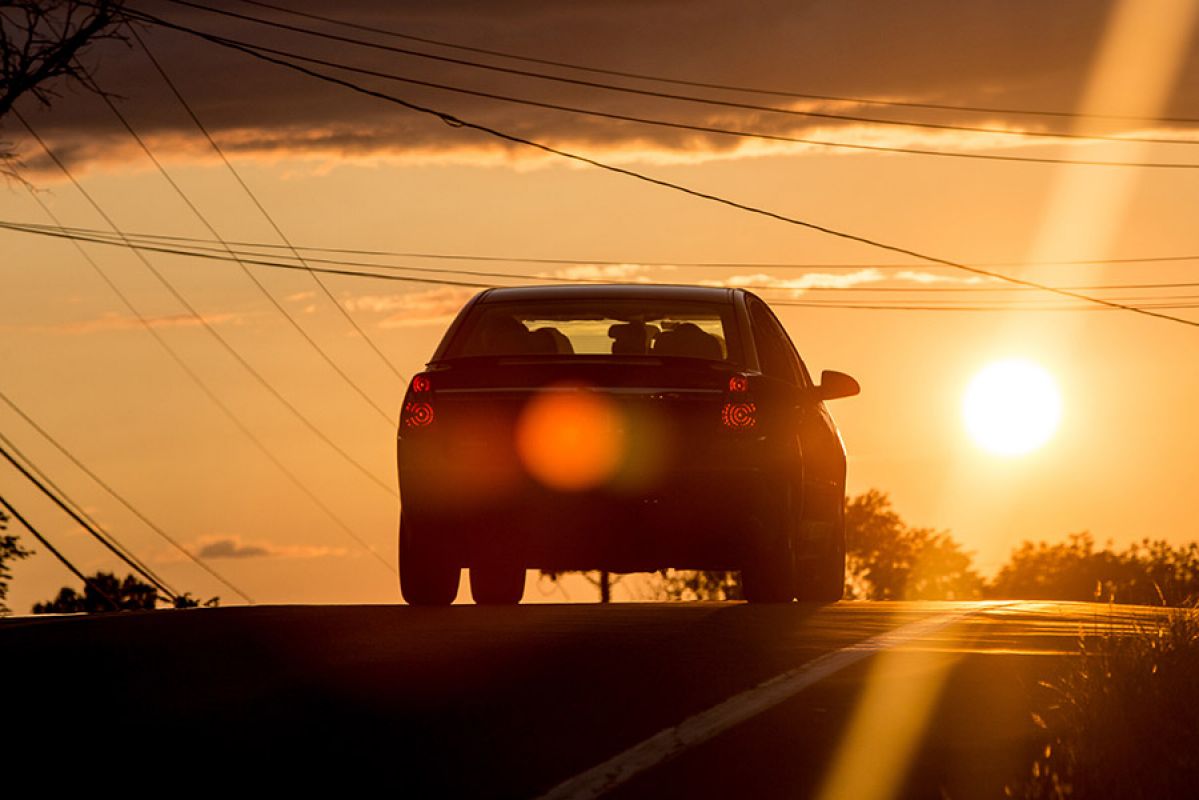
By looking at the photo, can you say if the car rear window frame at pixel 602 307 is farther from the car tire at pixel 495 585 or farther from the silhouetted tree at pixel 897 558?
the silhouetted tree at pixel 897 558

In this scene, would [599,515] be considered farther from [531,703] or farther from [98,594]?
[98,594]

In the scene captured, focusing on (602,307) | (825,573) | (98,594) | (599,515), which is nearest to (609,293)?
(602,307)

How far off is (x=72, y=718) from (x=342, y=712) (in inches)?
38.8

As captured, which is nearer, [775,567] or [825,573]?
[775,567]

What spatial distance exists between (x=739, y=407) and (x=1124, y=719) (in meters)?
4.68

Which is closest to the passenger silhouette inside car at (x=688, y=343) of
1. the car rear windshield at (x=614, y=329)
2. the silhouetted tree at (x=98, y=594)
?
the car rear windshield at (x=614, y=329)

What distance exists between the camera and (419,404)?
1334 cm

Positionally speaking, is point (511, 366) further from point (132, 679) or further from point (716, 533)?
point (132, 679)

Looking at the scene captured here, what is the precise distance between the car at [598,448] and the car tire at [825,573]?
74.9 inches

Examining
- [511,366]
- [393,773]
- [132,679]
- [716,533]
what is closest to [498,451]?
[511,366]

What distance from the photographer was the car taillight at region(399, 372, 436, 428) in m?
13.3

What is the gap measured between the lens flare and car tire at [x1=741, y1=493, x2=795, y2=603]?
1.02 m

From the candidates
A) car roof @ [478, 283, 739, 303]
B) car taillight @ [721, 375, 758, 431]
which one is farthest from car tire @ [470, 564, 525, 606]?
car taillight @ [721, 375, 758, 431]

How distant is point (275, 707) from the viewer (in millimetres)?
9070
